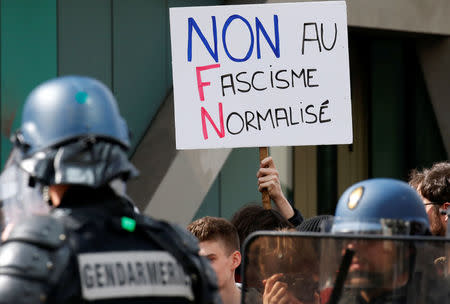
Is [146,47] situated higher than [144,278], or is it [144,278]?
[146,47]

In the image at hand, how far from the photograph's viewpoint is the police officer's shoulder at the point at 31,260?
6.68ft

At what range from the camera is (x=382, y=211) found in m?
2.77

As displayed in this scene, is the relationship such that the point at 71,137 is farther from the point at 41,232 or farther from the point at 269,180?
the point at 269,180

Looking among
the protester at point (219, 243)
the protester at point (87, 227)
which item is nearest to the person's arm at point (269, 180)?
the protester at point (219, 243)

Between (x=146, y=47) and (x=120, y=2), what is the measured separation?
45 cm

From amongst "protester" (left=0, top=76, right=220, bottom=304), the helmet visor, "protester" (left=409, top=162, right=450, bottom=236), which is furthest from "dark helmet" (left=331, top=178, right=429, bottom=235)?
"protester" (left=409, top=162, right=450, bottom=236)

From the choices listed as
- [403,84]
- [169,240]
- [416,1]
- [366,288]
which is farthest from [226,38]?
[403,84]

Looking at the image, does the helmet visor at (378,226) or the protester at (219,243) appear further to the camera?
the protester at (219,243)

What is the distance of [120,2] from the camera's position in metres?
8.26

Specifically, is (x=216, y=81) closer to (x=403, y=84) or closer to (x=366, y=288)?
(x=366, y=288)

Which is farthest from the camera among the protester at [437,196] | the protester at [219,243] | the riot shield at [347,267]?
the protester at [437,196]

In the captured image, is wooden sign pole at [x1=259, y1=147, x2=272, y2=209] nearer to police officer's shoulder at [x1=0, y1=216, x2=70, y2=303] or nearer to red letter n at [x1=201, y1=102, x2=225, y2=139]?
red letter n at [x1=201, y1=102, x2=225, y2=139]

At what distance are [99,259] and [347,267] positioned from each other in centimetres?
86

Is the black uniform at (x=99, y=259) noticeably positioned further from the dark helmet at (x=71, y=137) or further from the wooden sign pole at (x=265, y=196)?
the wooden sign pole at (x=265, y=196)
